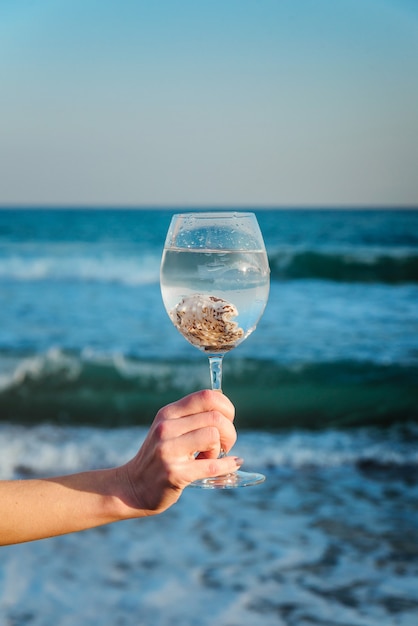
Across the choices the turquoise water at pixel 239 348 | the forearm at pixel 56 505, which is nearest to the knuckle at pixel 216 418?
the forearm at pixel 56 505

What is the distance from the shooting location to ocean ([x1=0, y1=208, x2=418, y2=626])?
164 inches

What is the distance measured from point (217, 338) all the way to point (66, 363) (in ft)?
28.7

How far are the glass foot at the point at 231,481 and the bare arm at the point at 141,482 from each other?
0.19 m

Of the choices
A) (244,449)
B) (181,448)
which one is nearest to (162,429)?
(181,448)

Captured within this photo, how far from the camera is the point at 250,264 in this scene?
164 centimetres

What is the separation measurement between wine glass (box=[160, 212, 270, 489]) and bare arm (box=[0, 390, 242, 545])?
22 centimetres

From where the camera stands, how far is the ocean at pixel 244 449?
4172 mm

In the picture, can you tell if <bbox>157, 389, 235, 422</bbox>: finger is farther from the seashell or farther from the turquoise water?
the turquoise water

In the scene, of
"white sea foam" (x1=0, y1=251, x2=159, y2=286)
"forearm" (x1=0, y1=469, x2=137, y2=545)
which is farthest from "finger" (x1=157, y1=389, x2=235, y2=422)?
"white sea foam" (x1=0, y1=251, x2=159, y2=286)

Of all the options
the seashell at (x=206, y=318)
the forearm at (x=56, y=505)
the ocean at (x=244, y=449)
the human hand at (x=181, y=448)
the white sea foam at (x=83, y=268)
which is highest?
the seashell at (x=206, y=318)

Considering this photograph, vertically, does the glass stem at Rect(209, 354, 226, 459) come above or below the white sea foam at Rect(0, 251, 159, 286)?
above

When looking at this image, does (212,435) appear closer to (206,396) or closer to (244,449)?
(206,396)

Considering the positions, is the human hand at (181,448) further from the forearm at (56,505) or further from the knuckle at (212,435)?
the forearm at (56,505)

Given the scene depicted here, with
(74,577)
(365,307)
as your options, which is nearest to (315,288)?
(365,307)
